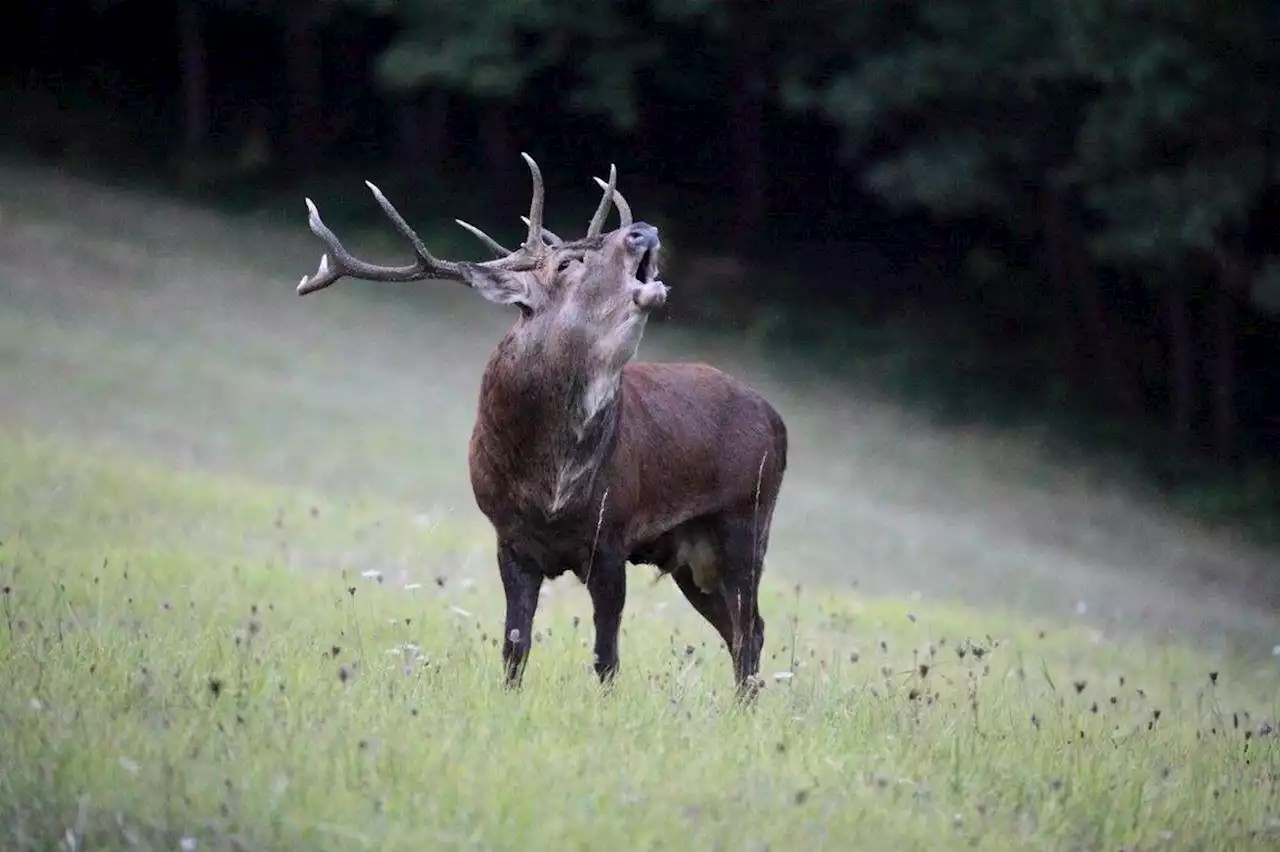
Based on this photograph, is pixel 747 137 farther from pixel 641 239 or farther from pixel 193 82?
pixel 641 239

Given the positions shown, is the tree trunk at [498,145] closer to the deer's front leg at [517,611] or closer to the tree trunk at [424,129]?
the tree trunk at [424,129]

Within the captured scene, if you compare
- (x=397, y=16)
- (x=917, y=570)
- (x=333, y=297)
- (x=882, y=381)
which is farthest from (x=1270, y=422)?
(x=397, y=16)

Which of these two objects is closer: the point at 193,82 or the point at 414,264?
the point at 414,264

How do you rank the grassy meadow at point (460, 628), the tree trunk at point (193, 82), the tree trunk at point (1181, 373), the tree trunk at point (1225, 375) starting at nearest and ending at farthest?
1. the grassy meadow at point (460, 628)
2. the tree trunk at point (1225, 375)
3. the tree trunk at point (1181, 373)
4. the tree trunk at point (193, 82)

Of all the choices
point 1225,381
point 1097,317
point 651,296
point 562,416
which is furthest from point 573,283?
point 1097,317

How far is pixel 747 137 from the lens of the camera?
29.2 meters

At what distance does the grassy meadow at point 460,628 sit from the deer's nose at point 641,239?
1.85 meters

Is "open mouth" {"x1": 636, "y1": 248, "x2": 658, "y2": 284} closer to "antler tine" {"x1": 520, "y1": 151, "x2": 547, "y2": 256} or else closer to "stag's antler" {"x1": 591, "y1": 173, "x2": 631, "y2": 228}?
"stag's antler" {"x1": 591, "y1": 173, "x2": 631, "y2": 228}

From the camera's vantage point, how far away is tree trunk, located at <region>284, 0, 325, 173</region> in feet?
102

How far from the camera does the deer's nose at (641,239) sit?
300 inches


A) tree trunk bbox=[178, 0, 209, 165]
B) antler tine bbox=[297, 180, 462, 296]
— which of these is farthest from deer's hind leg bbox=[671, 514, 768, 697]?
tree trunk bbox=[178, 0, 209, 165]

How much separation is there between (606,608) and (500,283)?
1.47m

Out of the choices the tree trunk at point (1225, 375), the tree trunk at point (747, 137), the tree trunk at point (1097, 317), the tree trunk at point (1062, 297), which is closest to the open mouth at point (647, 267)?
the tree trunk at point (1225, 375)

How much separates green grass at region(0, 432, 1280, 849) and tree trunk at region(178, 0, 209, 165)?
22.0 metres
